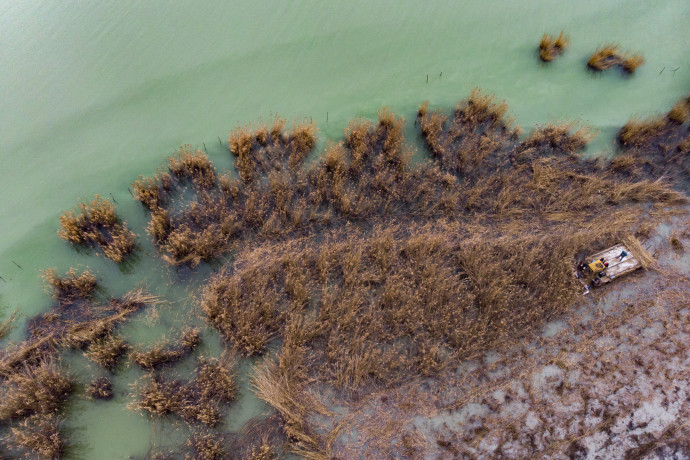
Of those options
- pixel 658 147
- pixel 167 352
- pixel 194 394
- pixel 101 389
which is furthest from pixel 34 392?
pixel 658 147

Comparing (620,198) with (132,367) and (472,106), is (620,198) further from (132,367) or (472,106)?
(132,367)

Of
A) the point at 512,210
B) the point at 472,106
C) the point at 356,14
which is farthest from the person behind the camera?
the point at 356,14

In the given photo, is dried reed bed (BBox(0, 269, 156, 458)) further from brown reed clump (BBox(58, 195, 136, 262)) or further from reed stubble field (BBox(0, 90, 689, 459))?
brown reed clump (BBox(58, 195, 136, 262))

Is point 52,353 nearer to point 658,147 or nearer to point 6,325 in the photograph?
point 6,325

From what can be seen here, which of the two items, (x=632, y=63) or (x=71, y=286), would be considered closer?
(x=71, y=286)

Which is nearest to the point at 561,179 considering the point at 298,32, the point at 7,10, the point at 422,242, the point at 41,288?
the point at 422,242

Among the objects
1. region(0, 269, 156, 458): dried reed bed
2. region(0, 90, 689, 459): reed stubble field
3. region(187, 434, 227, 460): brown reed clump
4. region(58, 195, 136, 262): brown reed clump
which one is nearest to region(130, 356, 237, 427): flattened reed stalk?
region(0, 90, 689, 459): reed stubble field

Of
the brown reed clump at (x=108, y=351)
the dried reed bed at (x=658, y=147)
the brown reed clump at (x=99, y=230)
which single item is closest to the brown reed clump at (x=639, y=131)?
the dried reed bed at (x=658, y=147)
